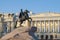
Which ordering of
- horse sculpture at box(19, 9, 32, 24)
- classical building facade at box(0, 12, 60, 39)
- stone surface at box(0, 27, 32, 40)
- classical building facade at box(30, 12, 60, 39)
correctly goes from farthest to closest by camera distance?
classical building facade at box(30, 12, 60, 39)
classical building facade at box(0, 12, 60, 39)
horse sculpture at box(19, 9, 32, 24)
stone surface at box(0, 27, 32, 40)

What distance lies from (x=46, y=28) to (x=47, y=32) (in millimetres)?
1427

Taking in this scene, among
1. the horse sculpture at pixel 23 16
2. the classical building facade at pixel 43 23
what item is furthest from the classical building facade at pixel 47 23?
the horse sculpture at pixel 23 16

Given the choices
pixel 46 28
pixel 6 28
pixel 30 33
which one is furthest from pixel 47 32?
pixel 30 33

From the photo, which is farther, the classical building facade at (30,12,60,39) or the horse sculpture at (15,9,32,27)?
the classical building facade at (30,12,60,39)

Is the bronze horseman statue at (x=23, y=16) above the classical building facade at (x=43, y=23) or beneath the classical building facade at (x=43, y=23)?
above

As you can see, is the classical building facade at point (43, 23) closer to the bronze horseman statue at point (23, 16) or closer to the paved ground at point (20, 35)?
the bronze horseman statue at point (23, 16)

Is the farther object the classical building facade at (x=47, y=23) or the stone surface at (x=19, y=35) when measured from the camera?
the classical building facade at (x=47, y=23)

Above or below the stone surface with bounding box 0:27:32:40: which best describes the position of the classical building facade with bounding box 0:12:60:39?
below

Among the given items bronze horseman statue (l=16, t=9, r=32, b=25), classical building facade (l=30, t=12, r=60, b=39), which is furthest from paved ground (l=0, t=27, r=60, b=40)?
classical building facade (l=30, t=12, r=60, b=39)

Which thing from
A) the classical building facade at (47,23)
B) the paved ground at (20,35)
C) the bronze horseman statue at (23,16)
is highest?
the bronze horseman statue at (23,16)

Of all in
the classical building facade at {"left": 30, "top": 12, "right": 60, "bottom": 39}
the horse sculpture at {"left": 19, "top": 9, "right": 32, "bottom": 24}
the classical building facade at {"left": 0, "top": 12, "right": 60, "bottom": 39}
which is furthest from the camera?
the classical building facade at {"left": 30, "top": 12, "right": 60, "bottom": 39}

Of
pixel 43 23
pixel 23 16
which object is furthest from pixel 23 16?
pixel 43 23

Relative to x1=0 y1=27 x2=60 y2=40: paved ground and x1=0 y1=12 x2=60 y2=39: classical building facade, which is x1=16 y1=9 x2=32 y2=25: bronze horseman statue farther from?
x1=0 y1=12 x2=60 y2=39: classical building facade

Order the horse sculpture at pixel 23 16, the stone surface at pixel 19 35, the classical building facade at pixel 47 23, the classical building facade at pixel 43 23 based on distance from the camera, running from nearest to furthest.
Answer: the stone surface at pixel 19 35
the horse sculpture at pixel 23 16
the classical building facade at pixel 43 23
the classical building facade at pixel 47 23
